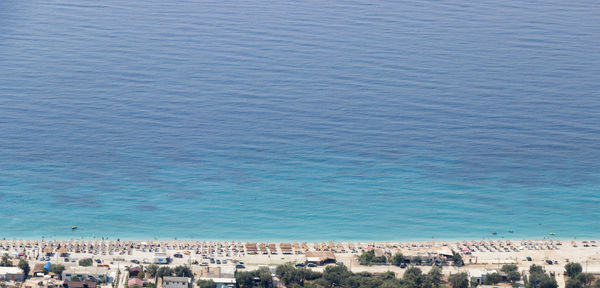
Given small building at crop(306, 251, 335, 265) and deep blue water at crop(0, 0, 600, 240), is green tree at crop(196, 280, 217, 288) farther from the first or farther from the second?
deep blue water at crop(0, 0, 600, 240)

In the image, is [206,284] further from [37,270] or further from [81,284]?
[37,270]

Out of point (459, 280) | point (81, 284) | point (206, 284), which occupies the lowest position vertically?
point (206, 284)

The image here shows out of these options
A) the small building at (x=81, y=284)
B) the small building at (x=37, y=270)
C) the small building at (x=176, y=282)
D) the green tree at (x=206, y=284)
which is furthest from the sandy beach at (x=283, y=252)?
the small building at (x=81, y=284)

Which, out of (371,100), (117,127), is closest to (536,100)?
(371,100)

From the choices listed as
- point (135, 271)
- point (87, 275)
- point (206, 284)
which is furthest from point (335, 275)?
point (87, 275)

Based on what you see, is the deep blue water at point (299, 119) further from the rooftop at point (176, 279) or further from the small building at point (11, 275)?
the rooftop at point (176, 279)

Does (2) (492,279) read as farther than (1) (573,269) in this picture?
No

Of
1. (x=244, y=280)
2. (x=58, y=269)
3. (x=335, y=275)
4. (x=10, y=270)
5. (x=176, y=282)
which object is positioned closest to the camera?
(x=176, y=282)

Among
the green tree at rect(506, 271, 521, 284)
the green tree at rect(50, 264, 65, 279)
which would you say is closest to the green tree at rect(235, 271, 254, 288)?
→ the green tree at rect(50, 264, 65, 279)

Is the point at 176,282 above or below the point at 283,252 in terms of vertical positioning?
below
